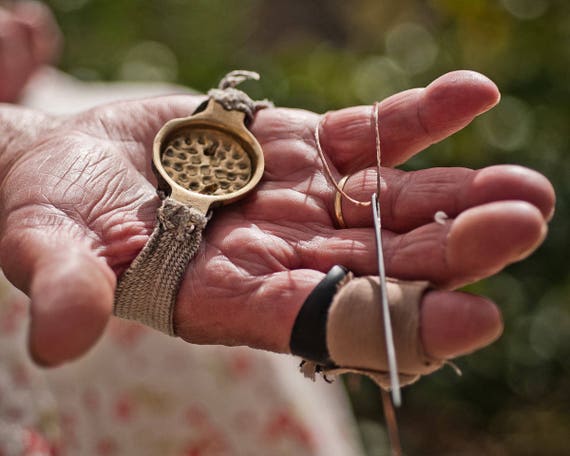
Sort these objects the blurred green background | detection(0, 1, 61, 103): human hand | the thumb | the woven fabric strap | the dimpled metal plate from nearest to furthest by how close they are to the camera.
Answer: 1. the thumb
2. the woven fabric strap
3. the dimpled metal plate
4. detection(0, 1, 61, 103): human hand
5. the blurred green background

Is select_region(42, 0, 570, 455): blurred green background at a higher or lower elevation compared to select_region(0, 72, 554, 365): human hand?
lower

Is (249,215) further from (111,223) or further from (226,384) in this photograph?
(226,384)

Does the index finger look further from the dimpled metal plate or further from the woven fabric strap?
the woven fabric strap

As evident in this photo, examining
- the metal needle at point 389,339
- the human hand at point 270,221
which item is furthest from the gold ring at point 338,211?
the metal needle at point 389,339

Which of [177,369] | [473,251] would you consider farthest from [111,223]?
[177,369]

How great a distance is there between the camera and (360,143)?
1.29 meters

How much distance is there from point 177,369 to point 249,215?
74 cm

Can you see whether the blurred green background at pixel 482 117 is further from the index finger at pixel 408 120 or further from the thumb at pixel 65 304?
the thumb at pixel 65 304

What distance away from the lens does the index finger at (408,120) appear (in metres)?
1.16

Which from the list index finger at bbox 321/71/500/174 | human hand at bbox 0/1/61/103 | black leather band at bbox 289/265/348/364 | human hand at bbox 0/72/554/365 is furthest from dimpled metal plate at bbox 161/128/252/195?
human hand at bbox 0/1/61/103

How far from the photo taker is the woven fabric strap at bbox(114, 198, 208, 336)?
3.59ft

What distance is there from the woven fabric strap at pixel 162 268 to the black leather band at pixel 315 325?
0.66 feet

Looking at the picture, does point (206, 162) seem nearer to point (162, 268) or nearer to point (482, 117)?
point (162, 268)

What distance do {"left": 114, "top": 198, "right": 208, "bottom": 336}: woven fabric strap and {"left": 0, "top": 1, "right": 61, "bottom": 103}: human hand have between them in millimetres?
1357
